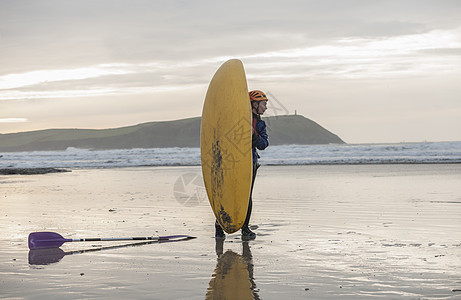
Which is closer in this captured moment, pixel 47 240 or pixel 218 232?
pixel 47 240

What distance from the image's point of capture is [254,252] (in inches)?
226

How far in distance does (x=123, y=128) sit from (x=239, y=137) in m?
85.0

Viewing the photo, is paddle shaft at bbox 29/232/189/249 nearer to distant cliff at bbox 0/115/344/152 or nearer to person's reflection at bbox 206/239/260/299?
person's reflection at bbox 206/239/260/299

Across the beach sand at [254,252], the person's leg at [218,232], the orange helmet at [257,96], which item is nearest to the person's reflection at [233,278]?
the beach sand at [254,252]

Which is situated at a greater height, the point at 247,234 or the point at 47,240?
the point at 47,240

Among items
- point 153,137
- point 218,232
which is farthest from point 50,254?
point 153,137

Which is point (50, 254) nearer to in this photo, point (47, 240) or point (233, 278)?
point (47, 240)

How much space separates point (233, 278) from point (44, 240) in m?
2.36

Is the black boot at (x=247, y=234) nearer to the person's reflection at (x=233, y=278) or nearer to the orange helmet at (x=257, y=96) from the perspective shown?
the person's reflection at (x=233, y=278)

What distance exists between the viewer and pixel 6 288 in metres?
4.36

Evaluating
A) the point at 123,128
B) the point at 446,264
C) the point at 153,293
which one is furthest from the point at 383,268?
the point at 123,128

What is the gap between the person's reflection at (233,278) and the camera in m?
4.11

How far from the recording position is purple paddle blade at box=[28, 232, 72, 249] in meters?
5.97

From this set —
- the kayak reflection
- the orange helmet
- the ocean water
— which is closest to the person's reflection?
the kayak reflection
